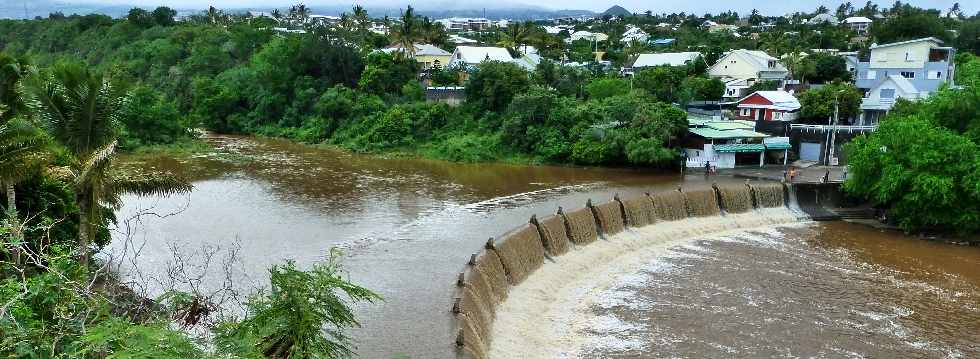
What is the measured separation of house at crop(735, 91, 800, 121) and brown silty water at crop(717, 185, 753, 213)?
13.2m

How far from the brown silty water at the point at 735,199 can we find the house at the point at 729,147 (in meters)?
7.05

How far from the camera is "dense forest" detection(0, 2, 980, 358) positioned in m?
8.31

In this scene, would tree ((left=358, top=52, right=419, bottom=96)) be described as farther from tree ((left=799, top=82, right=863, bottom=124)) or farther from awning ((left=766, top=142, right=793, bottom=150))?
tree ((left=799, top=82, right=863, bottom=124))

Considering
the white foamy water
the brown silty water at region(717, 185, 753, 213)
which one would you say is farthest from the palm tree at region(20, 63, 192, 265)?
the brown silty water at region(717, 185, 753, 213)

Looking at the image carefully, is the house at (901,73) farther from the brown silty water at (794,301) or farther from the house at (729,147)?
the brown silty water at (794,301)

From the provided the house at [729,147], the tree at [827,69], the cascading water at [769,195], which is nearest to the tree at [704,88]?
the tree at [827,69]

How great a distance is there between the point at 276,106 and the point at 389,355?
129 ft

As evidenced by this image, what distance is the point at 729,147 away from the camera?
1378 inches

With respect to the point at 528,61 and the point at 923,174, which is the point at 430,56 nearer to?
the point at 528,61

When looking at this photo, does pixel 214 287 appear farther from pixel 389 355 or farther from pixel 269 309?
pixel 269 309

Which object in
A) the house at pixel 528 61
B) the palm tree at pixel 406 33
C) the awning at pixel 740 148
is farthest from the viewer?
the house at pixel 528 61

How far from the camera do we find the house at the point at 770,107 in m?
39.8

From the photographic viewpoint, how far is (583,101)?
4544 cm

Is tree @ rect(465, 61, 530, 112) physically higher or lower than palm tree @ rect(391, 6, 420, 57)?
lower
